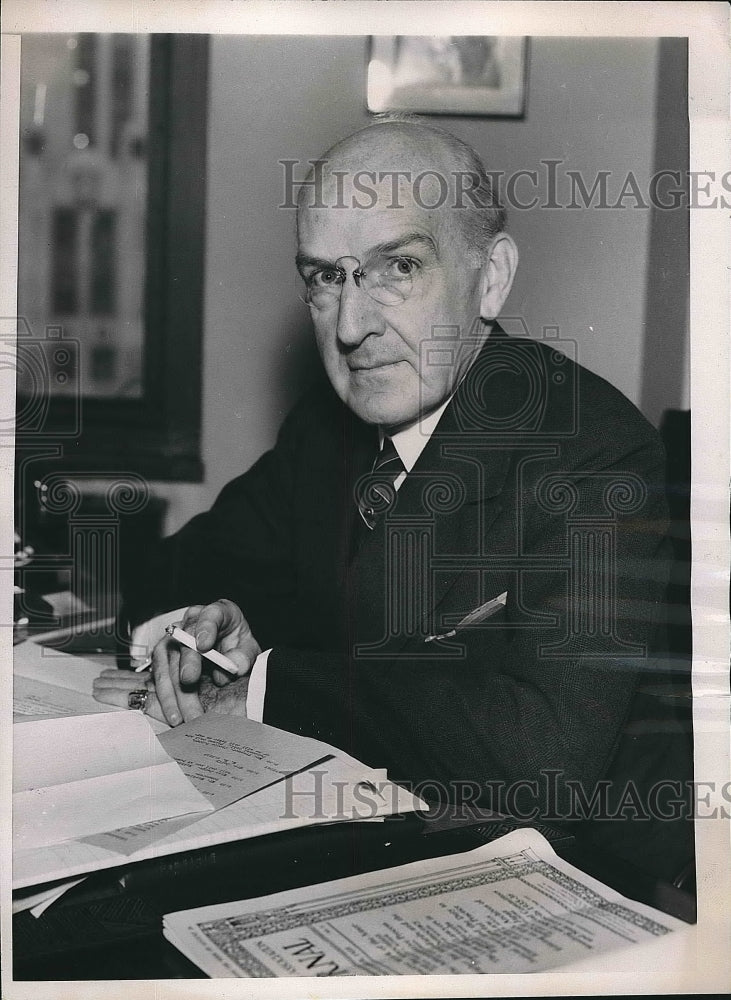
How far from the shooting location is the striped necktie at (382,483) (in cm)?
107

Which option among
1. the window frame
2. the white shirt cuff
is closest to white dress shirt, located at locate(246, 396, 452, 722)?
the white shirt cuff

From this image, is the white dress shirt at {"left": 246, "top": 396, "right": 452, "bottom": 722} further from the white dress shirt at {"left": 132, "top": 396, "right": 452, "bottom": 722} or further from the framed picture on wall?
the framed picture on wall

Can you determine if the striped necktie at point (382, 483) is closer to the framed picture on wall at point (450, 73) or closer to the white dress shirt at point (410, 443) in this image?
the white dress shirt at point (410, 443)

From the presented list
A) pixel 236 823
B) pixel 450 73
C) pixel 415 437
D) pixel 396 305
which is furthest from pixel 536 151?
pixel 236 823

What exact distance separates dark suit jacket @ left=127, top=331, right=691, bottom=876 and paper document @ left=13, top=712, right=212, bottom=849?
0.13 metres

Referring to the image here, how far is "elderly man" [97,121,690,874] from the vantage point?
103 centimetres

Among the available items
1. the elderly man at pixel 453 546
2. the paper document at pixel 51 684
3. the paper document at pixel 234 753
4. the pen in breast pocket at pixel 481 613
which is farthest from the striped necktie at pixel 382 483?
the paper document at pixel 51 684

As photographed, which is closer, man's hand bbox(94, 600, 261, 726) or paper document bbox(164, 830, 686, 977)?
paper document bbox(164, 830, 686, 977)

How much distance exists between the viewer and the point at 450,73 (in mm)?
1025

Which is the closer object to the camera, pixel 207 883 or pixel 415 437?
pixel 207 883

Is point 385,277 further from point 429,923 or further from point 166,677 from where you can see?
point 429,923

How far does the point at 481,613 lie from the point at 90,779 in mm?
471

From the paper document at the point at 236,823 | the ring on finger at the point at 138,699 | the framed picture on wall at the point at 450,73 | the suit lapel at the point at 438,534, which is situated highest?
the framed picture on wall at the point at 450,73

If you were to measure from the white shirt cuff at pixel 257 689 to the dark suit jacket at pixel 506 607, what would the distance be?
0.01m
